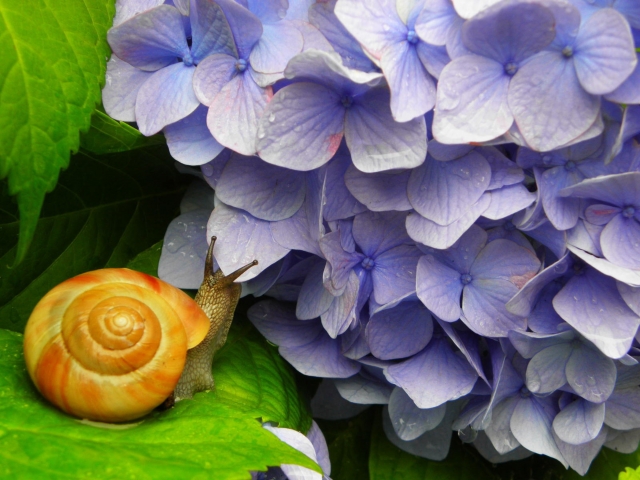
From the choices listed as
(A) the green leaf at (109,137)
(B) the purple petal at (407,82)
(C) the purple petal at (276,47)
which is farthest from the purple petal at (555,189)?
(A) the green leaf at (109,137)

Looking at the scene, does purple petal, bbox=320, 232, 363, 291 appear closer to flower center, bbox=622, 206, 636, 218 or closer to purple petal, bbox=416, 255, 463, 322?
purple petal, bbox=416, 255, 463, 322

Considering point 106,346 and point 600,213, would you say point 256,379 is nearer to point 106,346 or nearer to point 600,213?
point 106,346

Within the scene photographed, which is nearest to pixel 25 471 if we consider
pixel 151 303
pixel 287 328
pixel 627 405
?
pixel 151 303

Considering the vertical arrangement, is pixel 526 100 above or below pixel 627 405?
above

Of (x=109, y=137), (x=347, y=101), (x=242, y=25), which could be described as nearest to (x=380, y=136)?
(x=347, y=101)

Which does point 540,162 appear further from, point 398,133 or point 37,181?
point 37,181

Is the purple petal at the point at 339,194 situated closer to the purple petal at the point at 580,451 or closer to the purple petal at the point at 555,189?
the purple petal at the point at 555,189
